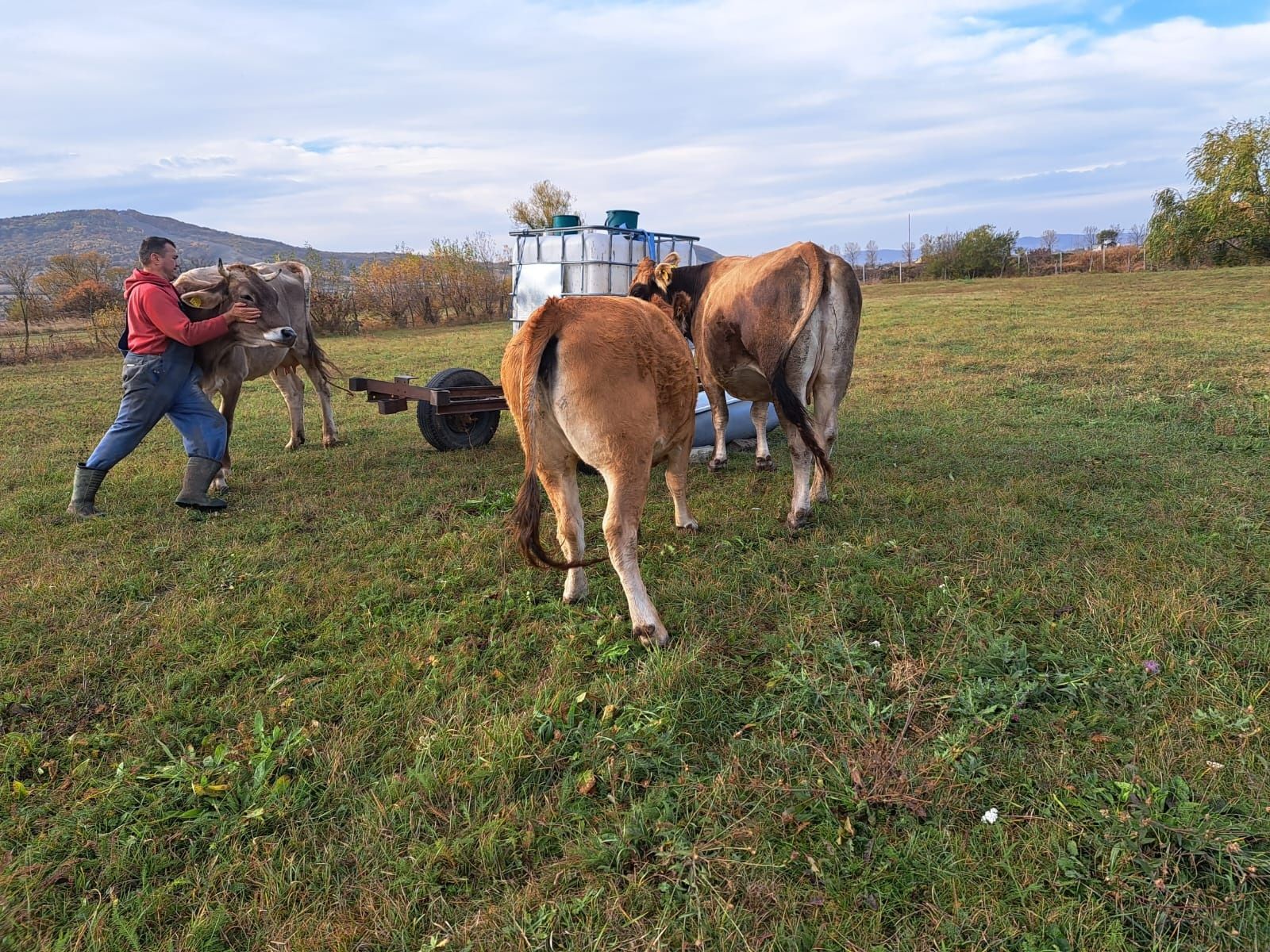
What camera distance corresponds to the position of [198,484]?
17.9 ft

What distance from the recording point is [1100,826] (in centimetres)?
222

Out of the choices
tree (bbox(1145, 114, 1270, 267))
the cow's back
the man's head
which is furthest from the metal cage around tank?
tree (bbox(1145, 114, 1270, 267))

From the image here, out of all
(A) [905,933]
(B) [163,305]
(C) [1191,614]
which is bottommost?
(A) [905,933]

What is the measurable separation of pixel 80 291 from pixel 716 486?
2706 cm

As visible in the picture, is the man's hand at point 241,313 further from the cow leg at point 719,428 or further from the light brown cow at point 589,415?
the cow leg at point 719,428

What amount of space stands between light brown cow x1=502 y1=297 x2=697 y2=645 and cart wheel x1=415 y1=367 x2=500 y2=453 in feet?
11.5

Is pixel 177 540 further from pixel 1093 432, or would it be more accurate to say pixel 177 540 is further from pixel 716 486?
pixel 1093 432

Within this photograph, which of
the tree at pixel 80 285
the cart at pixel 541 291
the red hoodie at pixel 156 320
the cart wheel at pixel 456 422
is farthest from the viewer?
the tree at pixel 80 285

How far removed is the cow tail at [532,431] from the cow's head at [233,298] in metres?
3.47

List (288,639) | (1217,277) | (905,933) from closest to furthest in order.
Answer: (905,933)
(288,639)
(1217,277)

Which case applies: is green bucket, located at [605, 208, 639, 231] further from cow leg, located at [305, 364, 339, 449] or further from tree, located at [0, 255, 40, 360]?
tree, located at [0, 255, 40, 360]

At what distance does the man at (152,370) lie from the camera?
5.33m

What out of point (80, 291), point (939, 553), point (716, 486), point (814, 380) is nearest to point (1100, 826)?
point (939, 553)

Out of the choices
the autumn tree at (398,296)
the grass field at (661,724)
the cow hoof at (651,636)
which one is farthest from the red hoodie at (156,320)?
the autumn tree at (398,296)
